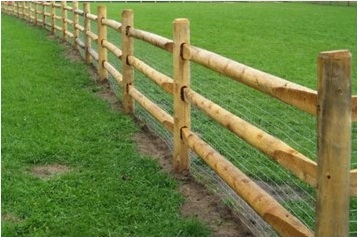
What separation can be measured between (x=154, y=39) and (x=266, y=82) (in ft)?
9.46

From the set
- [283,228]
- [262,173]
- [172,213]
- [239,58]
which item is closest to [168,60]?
[239,58]

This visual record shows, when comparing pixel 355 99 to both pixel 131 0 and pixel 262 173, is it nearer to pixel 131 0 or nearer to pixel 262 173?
pixel 262 173

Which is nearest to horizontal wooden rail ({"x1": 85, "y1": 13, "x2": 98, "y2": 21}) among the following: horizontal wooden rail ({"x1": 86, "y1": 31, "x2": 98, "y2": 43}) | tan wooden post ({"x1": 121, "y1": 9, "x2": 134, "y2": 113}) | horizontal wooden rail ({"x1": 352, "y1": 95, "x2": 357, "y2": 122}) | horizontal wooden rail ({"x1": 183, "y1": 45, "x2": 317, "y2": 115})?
horizontal wooden rail ({"x1": 86, "y1": 31, "x2": 98, "y2": 43})

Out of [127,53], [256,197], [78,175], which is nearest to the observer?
[256,197]

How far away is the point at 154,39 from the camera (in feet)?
20.2

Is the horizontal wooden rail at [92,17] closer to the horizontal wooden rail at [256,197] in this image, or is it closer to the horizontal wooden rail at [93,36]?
the horizontal wooden rail at [93,36]

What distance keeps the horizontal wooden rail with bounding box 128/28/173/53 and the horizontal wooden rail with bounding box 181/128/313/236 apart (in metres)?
1.03

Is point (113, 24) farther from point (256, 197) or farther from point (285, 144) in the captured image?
point (285, 144)

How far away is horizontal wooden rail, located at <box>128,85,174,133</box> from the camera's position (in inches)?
226

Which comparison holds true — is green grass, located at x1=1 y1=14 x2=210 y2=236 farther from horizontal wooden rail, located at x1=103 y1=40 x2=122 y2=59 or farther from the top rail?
the top rail

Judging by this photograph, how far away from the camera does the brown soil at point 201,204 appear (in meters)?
4.14

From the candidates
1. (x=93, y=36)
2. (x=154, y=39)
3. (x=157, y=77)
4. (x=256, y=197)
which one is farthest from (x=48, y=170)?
(x=93, y=36)

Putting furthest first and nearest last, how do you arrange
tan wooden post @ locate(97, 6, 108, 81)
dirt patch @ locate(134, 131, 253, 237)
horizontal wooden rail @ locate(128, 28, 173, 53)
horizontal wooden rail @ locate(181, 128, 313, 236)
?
1. tan wooden post @ locate(97, 6, 108, 81)
2. horizontal wooden rail @ locate(128, 28, 173, 53)
3. dirt patch @ locate(134, 131, 253, 237)
4. horizontal wooden rail @ locate(181, 128, 313, 236)

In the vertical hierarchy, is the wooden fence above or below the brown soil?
above
